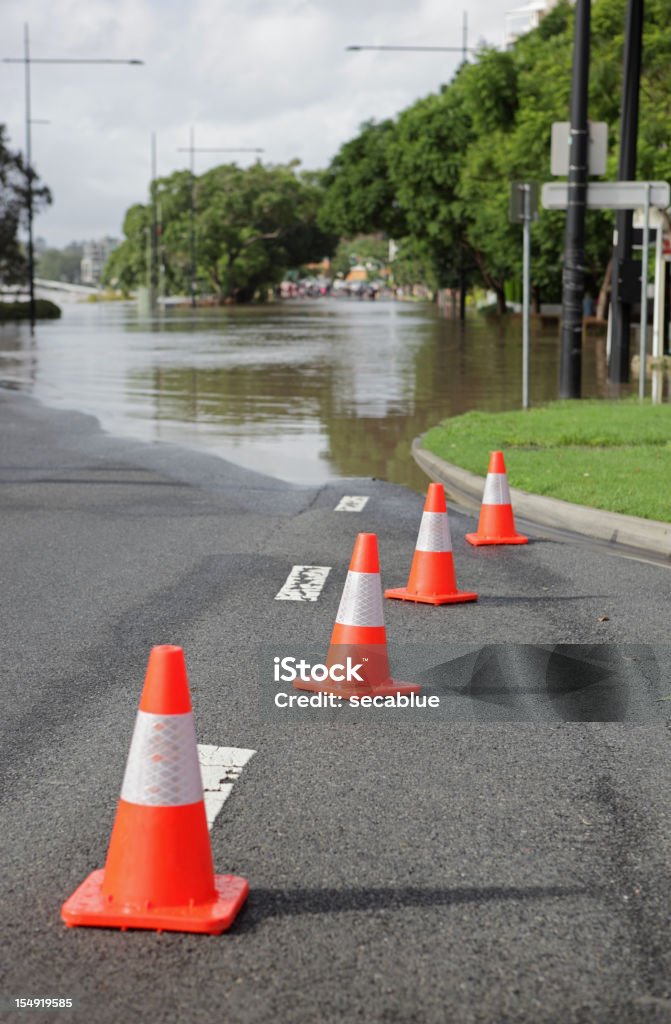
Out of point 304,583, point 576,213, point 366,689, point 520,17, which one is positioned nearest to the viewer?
point 366,689

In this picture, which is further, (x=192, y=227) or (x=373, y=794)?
(x=192, y=227)

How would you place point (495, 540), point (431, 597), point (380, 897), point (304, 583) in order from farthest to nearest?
point (495, 540) < point (304, 583) < point (431, 597) < point (380, 897)

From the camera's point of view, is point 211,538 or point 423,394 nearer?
point 211,538

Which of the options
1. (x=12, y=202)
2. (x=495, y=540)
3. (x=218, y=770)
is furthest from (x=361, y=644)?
(x=12, y=202)

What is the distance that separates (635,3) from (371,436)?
33.2ft

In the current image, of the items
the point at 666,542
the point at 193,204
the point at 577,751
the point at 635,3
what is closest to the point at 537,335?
the point at 635,3

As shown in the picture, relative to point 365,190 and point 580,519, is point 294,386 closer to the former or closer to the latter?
point 580,519

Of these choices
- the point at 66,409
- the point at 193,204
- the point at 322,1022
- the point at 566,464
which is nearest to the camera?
the point at 322,1022

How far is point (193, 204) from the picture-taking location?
360 feet

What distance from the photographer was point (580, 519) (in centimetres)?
1068

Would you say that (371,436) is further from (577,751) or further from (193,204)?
(193,204)

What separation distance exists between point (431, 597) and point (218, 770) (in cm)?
302

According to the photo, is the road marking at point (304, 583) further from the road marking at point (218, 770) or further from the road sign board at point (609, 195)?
the road sign board at point (609, 195)

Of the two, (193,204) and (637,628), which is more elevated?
(193,204)
